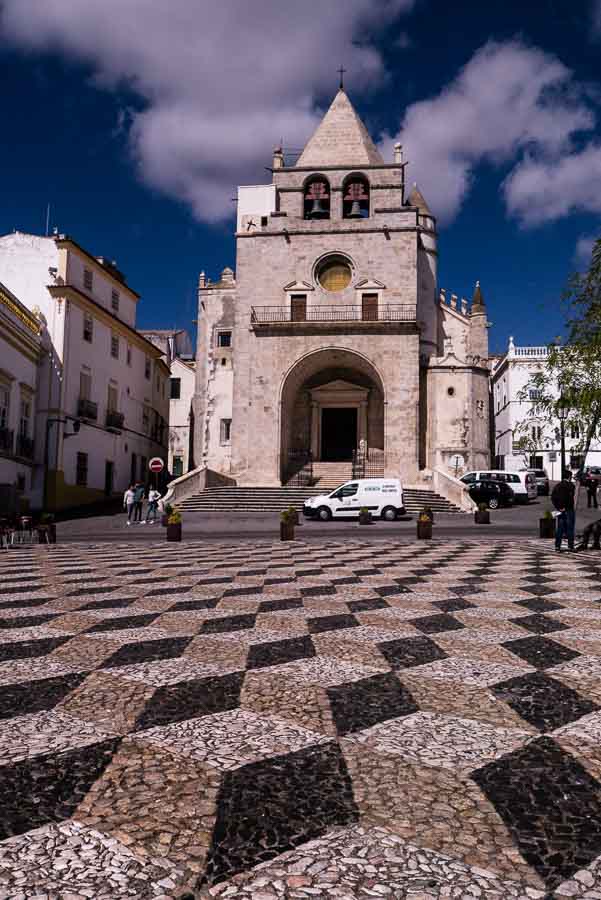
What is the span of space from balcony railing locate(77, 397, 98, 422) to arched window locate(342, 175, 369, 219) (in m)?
16.3

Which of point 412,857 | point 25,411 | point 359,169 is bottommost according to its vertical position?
point 412,857

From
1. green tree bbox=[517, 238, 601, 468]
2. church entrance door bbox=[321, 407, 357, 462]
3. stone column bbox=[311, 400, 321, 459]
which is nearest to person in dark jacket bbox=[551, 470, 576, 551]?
green tree bbox=[517, 238, 601, 468]

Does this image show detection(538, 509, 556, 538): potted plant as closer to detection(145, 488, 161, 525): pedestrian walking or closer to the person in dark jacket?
the person in dark jacket

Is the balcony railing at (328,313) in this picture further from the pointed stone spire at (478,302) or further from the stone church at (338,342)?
the pointed stone spire at (478,302)

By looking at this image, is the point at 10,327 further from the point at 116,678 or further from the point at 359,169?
the point at 116,678

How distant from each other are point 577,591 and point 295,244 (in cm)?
3027

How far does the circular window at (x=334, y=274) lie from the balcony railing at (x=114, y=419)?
12.1 m

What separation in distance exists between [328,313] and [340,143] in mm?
9805

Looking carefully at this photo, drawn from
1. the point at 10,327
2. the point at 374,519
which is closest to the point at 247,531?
the point at 374,519

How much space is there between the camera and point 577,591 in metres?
6.79

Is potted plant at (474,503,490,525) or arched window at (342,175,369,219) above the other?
arched window at (342,175,369,219)

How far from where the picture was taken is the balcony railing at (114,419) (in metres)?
32.5

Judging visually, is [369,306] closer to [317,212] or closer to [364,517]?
[317,212]

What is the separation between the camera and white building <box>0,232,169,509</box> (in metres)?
27.9
